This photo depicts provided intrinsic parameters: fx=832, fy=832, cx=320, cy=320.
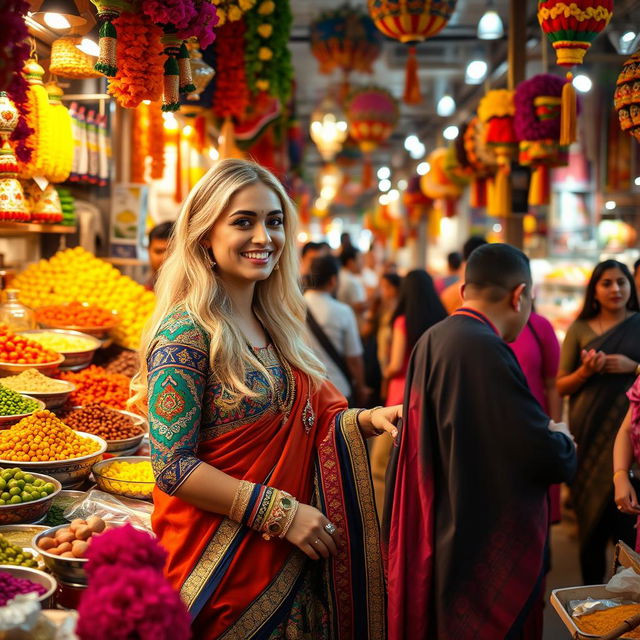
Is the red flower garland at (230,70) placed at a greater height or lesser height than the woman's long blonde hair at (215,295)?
greater

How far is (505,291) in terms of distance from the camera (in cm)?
298

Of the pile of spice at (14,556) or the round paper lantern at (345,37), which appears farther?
the round paper lantern at (345,37)

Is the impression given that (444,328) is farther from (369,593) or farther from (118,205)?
(118,205)

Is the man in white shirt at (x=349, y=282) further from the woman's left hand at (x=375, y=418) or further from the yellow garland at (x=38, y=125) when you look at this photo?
the woman's left hand at (x=375, y=418)

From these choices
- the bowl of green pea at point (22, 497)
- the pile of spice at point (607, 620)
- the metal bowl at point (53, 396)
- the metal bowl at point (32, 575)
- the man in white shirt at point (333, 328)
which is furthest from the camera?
the man in white shirt at point (333, 328)

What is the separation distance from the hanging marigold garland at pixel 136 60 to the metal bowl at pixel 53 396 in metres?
1.26

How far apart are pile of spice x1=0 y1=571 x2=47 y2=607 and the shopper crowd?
0.36 meters

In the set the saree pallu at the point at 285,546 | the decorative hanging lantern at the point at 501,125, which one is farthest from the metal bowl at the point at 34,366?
the decorative hanging lantern at the point at 501,125

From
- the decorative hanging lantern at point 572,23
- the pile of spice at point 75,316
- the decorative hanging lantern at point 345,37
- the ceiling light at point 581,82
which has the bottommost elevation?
the pile of spice at point 75,316

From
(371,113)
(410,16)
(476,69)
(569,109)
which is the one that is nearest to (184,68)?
(569,109)

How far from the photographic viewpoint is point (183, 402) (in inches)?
81.4

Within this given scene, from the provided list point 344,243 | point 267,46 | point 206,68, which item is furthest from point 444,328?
point 344,243

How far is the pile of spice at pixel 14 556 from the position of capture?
86.0 inches

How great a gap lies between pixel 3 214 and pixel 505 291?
205 cm
